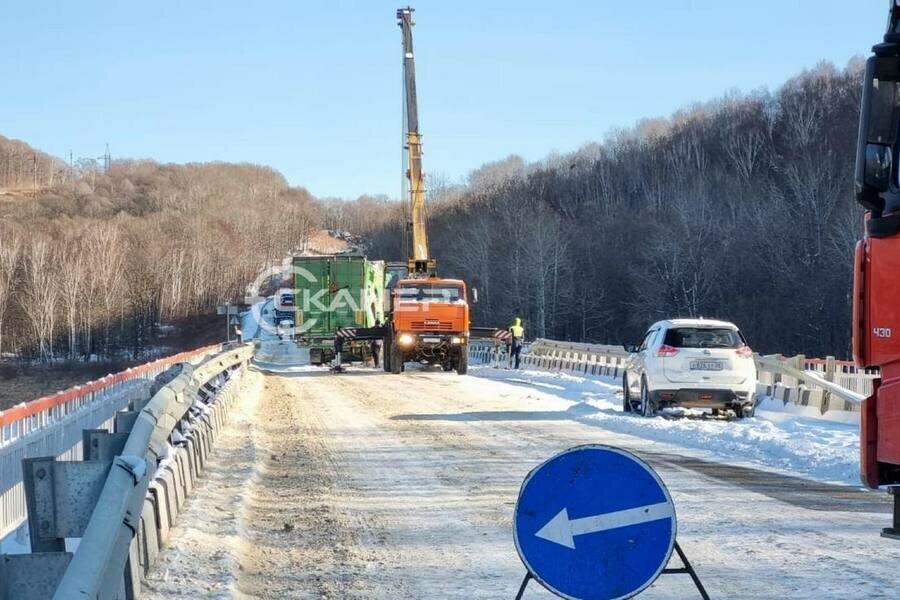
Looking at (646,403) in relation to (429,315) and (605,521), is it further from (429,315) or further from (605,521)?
(429,315)

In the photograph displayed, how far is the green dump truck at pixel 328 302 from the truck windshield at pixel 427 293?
695 centimetres

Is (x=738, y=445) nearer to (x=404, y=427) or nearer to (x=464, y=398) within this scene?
(x=404, y=427)

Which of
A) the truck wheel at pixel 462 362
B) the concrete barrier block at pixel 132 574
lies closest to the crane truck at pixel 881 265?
the concrete barrier block at pixel 132 574

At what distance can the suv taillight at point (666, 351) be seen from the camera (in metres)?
Result: 17.7

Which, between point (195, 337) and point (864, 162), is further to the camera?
point (195, 337)

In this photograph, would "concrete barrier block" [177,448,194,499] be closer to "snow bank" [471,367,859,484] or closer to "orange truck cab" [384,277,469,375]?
"snow bank" [471,367,859,484]

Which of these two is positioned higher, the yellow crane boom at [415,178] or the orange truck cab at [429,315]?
the yellow crane boom at [415,178]

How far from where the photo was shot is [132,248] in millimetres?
125812

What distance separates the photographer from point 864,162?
530cm

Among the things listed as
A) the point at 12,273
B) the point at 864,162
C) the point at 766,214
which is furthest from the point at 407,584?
the point at 12,273

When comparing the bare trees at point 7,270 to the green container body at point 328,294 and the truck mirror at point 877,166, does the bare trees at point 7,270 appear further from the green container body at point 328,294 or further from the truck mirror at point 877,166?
the truck mirror at point 877,166

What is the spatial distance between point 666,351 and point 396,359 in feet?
59.1

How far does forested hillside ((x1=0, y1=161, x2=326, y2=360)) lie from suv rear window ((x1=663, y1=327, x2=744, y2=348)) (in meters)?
82.2

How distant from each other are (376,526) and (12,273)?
338ft
